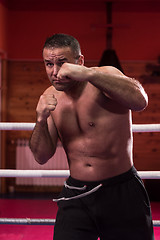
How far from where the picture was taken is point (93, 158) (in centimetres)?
136

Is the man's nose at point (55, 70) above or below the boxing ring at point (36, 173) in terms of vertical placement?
above

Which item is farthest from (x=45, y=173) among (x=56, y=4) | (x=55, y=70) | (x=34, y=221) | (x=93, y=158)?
(x=56, y=4)

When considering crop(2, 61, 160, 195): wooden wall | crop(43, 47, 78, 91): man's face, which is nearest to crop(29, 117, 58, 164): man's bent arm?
crop(43, 47, 78, 91): man's face

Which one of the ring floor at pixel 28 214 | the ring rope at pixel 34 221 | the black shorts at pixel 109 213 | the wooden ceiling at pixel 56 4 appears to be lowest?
the ring floor at pixel 28 214

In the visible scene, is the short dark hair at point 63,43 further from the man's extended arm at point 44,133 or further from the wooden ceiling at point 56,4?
the wooden ceiling at point 56,4

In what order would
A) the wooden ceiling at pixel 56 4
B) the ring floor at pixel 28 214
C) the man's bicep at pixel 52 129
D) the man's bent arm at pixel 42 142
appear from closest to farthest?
1. the man's bent arm at pixel 42 142
2. the man's bicep at pixel 52 129
3. the ring floor at pixel 28 214
4. the wooden ceiling at pixel 56 4

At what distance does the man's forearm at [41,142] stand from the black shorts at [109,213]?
7.9 inches

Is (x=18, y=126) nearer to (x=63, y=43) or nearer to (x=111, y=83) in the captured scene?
(x=63, y=43)

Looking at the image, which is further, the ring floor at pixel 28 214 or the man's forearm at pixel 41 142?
the ring floor at pixel 28 214

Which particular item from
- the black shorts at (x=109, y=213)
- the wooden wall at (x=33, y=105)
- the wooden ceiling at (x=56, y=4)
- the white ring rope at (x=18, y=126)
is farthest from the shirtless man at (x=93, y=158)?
the wooden ceiling at (x=56, y=4)

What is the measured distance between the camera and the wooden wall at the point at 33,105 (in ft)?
17.0

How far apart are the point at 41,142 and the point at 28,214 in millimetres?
2780

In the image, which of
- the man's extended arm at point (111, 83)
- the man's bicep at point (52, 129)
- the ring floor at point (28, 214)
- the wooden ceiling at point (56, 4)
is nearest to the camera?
the man's extended arm at point (111, 83)

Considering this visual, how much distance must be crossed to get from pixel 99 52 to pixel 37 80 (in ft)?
3.53
